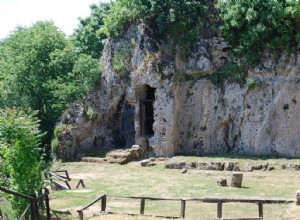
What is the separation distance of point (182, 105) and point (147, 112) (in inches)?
138

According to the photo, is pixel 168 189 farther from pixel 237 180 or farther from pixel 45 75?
pixel 45 75

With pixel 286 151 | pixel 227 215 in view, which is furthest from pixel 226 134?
pixel 227 215

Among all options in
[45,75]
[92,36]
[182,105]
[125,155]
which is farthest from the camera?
[92,36]

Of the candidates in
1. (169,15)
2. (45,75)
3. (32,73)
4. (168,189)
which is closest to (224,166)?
(168,189)

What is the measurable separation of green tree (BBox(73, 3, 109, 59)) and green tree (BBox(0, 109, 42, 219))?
2700 cm

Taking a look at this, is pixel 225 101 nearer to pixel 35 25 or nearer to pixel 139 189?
pixel 139 189

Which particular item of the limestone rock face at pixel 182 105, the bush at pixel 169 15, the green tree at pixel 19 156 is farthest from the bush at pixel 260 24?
the green tree at pixel 19 156

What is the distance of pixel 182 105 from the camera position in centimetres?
3325

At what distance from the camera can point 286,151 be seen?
2925 cm

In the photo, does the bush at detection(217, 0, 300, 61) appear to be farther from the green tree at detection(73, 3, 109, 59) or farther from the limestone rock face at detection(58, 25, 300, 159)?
the green tree at detection(73, 3, 109, 59)

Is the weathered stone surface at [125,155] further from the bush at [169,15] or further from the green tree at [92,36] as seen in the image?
the green tree at [92,36]

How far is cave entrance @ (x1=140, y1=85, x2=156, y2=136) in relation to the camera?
114 feet

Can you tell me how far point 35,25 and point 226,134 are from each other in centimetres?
1875

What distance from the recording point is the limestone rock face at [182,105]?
29.8 m
